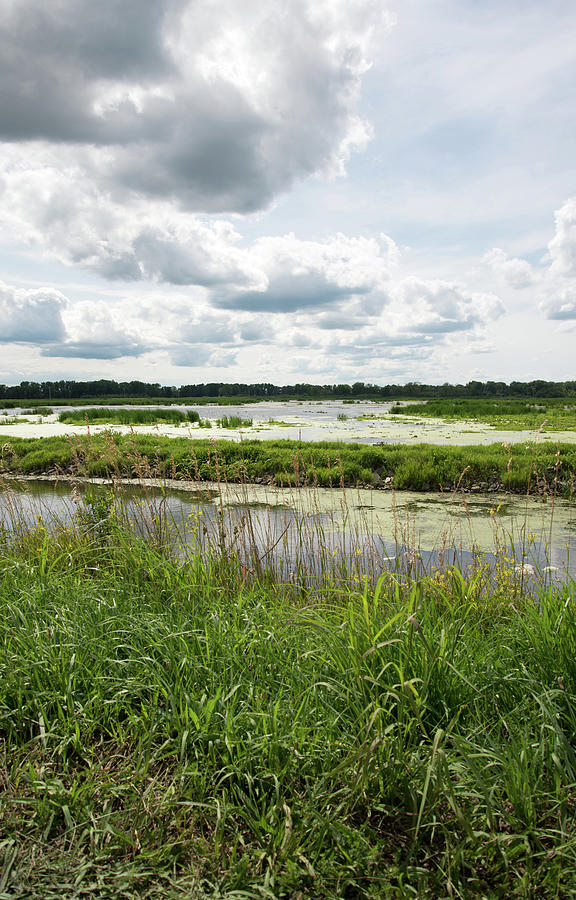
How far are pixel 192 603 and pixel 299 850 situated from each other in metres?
1.95

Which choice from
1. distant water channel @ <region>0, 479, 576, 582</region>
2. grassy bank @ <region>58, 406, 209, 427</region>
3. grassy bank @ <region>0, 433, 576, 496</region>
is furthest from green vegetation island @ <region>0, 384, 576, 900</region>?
grassy bank @ <region>58, 406, 209, 427</region>

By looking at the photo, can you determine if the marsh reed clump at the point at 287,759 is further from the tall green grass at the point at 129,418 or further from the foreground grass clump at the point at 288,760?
the tall green grass at the point at 129,418

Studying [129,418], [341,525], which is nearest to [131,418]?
[129,418]

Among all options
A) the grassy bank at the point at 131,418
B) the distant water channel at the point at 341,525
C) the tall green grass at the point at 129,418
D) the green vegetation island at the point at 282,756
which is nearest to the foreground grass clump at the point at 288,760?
the green vegetation island at the point at 282,756

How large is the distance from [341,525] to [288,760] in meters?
6.15

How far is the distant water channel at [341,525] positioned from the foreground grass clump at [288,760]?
1766 millimetres

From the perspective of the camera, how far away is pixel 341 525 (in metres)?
7.96

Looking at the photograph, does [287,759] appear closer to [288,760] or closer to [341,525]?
[288,760]

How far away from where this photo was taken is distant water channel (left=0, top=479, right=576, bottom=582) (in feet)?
16.5

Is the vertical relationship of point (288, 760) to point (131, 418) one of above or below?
below

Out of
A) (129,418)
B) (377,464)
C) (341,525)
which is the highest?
(129,418)

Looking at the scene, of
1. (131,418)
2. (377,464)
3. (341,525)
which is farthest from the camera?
(131,418)

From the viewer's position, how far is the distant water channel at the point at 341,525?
198 inches

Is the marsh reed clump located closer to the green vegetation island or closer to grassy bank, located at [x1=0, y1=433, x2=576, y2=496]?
the green vegetation island
